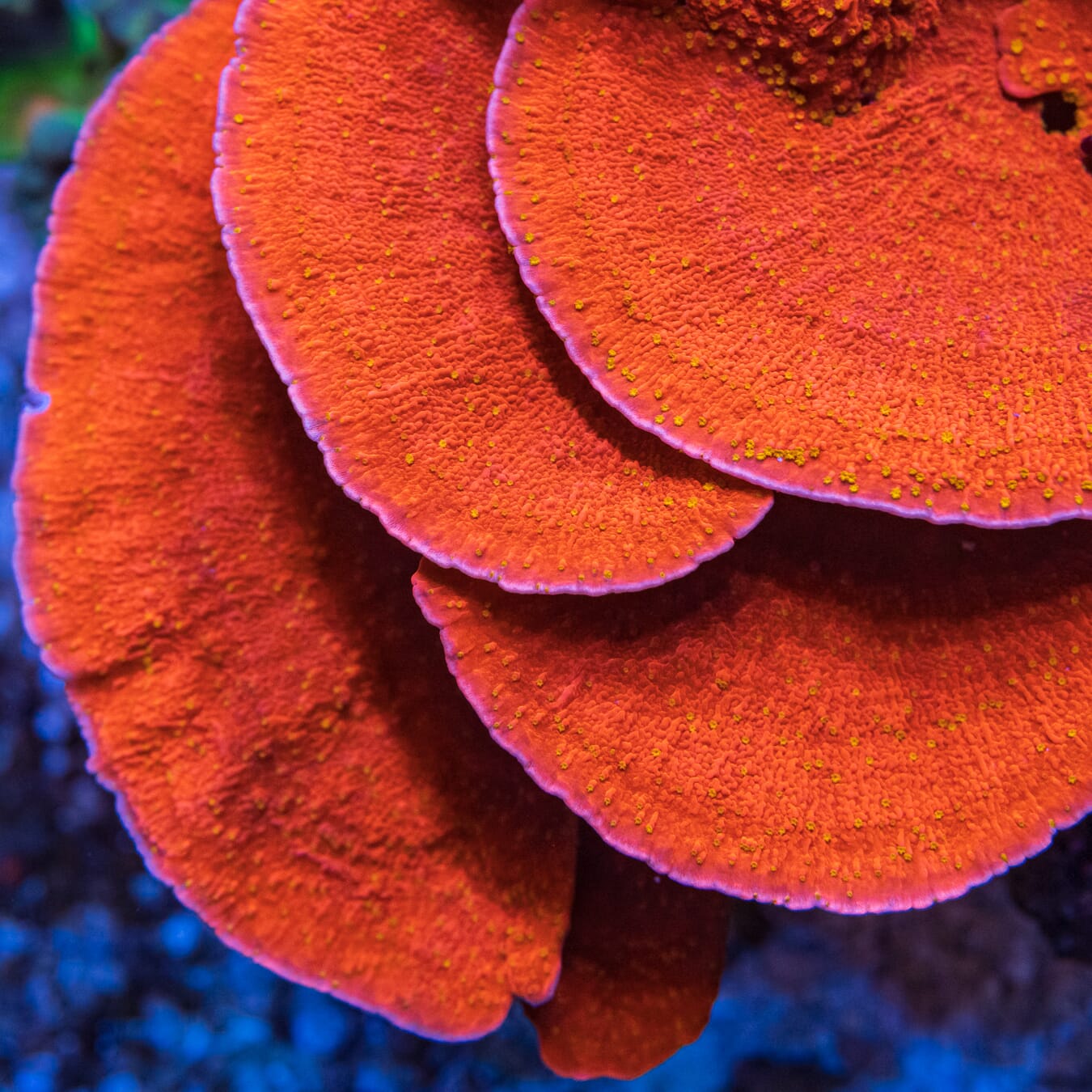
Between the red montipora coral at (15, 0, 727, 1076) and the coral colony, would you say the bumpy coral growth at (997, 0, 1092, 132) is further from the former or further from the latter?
the red montipora coral at (15, 0, 727, 1076)

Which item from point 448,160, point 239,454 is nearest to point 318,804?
point 239,454

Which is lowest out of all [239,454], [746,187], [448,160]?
[239,454]

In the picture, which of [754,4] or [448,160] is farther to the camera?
[448,160]

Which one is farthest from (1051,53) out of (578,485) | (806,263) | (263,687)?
(263,687)

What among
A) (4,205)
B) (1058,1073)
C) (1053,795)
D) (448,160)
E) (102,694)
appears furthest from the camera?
(4,205)

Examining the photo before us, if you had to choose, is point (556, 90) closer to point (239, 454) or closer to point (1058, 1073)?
point (239, 454)

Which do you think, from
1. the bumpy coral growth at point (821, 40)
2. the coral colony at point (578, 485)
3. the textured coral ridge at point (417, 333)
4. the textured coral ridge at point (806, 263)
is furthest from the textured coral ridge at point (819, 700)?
the bumpy coral growth at point (821, 40)

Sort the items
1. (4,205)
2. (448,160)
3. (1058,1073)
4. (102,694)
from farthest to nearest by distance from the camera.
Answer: (4,205) → (1058,1073) → (102,694) → (448,160)

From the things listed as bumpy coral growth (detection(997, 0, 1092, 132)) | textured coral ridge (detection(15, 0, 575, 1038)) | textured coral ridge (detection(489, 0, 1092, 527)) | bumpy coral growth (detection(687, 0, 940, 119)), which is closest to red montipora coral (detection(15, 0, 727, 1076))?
textured coral ridge (detection(15, 0, 575, 1038))

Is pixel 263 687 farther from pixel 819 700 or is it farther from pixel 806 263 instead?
pixel 806 263

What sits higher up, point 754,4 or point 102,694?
point 754,4
